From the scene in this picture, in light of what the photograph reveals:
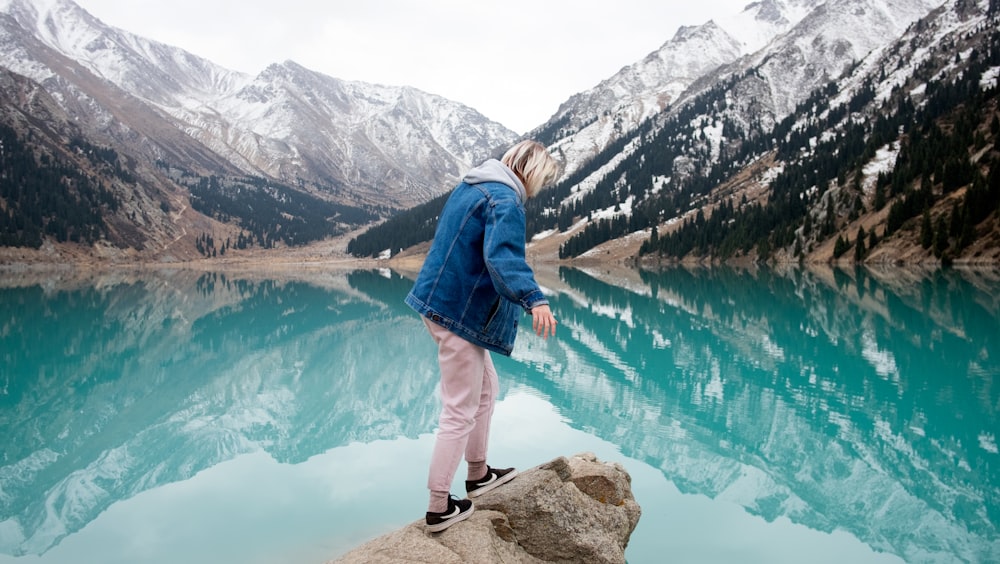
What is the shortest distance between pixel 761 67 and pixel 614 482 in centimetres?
20945

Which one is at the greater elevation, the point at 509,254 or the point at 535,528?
the point at 509,254

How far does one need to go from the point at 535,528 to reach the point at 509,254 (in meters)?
2.62

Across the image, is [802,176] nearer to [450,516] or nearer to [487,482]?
[487,482]

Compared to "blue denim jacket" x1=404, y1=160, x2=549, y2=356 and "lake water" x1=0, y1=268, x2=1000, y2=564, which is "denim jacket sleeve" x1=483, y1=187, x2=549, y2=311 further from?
"lake water" x1=0, y1=268, x2=1000, y2=564

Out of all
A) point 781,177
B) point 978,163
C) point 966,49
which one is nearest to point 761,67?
point 966,49

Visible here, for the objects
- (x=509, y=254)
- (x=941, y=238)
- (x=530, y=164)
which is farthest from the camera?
(x=941, y=238)

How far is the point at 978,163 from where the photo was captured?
57.2 m

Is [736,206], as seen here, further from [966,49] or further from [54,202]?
[54,202]

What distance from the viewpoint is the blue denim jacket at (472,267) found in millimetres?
4312

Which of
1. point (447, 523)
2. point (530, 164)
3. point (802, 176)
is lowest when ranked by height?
point (447, 523)

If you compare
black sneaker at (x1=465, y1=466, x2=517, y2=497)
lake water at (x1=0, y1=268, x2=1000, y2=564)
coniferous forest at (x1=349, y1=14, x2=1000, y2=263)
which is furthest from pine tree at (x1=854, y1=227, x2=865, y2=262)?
black sneaker at (x1=465, y1=466, x2=517, y2=497)

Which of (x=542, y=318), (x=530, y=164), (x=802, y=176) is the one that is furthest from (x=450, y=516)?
(x=802, y=176)

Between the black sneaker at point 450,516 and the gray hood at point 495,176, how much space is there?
254 centimetres

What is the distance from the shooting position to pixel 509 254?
4105mm
